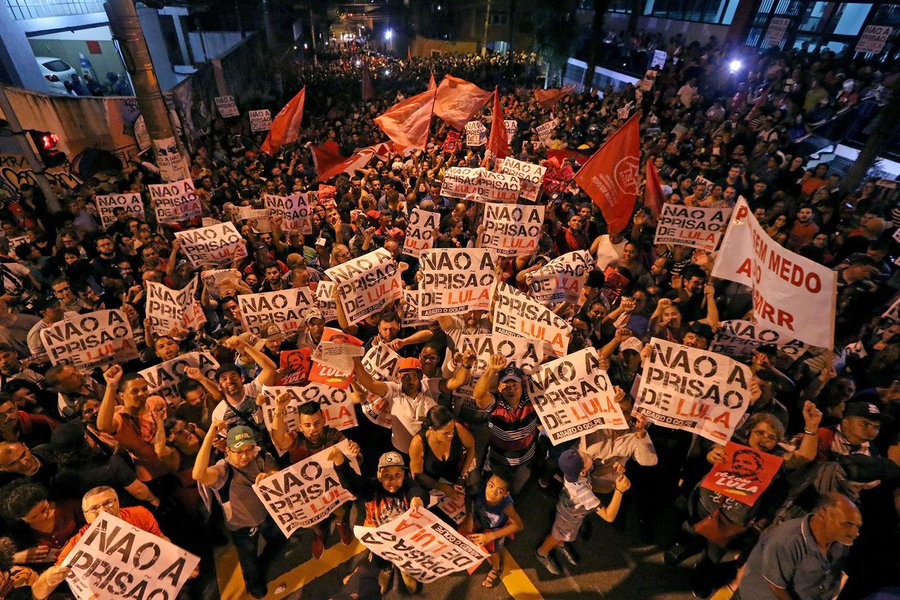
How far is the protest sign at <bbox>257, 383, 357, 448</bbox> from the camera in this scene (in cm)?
402

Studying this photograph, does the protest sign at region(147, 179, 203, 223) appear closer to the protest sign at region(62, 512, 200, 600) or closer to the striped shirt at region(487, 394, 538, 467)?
the protest sign at region(62, 512, 200, 600)

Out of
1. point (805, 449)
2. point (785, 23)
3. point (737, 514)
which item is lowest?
point (737, 514)

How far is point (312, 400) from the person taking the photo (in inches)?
162

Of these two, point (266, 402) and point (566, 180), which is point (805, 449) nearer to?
point (266, 402)

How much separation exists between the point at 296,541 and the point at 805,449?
4.77 metres

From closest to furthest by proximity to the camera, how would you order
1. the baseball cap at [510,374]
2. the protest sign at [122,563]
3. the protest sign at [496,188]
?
the protest sign at [122,563] → the baseball cap at [510,374] → the protest sign at [496,188]

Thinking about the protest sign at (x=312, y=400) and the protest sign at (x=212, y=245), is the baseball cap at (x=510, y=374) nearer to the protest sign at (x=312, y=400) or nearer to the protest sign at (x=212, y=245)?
the protest sign at (x=312, y=400)

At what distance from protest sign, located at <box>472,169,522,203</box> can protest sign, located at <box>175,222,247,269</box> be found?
4.39 metres

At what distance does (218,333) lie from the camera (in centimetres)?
577

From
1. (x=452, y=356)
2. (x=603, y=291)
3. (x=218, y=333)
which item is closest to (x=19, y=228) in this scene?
Answer: (x=218, y=333)

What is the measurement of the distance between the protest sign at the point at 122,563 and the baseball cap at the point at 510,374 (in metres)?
2.77

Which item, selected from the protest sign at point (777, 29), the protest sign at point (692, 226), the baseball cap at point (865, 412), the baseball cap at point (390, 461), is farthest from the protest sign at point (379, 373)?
the protest sign at point (777, 29)

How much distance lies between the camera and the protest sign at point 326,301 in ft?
17.3

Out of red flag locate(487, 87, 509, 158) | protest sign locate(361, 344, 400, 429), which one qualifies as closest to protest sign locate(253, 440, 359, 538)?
protest sign locate(361, 344, 400, 429)
